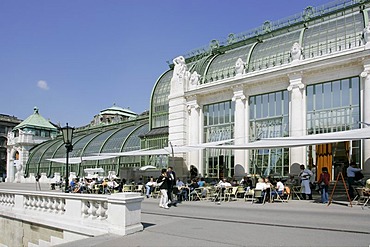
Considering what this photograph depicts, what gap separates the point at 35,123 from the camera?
6675 centimetres

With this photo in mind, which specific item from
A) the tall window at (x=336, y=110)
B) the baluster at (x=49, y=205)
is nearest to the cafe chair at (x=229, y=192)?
the tall window at (x=336, y=110)

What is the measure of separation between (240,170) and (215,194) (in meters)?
4.86

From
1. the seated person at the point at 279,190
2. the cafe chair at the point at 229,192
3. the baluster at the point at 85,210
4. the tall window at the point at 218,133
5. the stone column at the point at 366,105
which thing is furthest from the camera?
the tall window at the point at 218,133

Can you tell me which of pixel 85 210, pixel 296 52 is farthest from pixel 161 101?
pixel 85 210

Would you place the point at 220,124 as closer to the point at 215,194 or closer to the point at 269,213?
the point at 215,194

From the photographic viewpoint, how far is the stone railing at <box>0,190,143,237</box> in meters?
8.98

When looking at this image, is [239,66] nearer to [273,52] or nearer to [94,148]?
[273,52]

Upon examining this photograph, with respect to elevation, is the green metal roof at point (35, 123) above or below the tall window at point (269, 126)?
above

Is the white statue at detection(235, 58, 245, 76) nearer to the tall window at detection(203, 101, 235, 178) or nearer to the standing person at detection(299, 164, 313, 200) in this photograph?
the tall window at detection(203, 101, 235, 178)

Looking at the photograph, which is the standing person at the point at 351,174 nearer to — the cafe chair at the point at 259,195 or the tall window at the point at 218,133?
the cafe chair at the point at 259,195

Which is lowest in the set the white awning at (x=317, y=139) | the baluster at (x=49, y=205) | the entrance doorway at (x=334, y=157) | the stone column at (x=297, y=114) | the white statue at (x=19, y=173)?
the white statue at (x=19, y=173)

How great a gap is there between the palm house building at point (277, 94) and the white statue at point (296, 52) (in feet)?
0.18

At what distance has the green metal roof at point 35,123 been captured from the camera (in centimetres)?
6568

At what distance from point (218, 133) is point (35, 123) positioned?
165 ft
